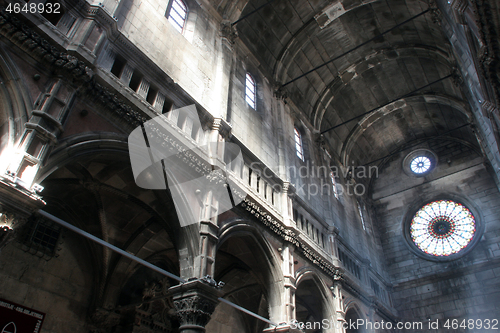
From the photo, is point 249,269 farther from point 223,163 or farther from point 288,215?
point 223,163

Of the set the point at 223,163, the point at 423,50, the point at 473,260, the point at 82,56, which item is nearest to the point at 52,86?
the point at 82,56

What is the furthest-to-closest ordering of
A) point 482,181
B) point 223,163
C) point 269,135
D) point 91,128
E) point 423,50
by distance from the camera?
point 482,181 < point 423,50 < point 269,135 < point 223,163 < point 91,128

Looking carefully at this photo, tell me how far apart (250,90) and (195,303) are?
28.0 ft

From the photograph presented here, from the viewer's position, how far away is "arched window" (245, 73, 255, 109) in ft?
40.8

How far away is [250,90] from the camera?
42.6 ft

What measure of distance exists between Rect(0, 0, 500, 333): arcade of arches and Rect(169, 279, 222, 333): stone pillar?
0.04m

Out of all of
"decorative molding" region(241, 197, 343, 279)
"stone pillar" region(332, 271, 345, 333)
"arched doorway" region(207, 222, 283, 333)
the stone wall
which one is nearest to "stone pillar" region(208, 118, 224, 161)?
"decorative molding" region(241, 197, 343, 279)

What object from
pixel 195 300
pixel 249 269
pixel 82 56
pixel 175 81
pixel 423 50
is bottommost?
pixel 195 300

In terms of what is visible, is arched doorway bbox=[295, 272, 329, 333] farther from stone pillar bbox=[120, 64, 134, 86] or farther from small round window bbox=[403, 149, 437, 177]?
small round window bbox=[403, 149, 437, 177]

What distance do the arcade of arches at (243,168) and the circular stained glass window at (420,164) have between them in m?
0.09

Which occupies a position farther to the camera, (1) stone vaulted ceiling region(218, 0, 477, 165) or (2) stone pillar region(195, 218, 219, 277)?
(1) stone vaulted ceiling region(218, 0, 477, 165)

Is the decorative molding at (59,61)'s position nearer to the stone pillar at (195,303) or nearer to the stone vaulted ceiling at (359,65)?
the stone pillar at (195,303)

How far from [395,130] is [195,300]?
17289 millimetres

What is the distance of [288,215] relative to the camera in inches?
407
